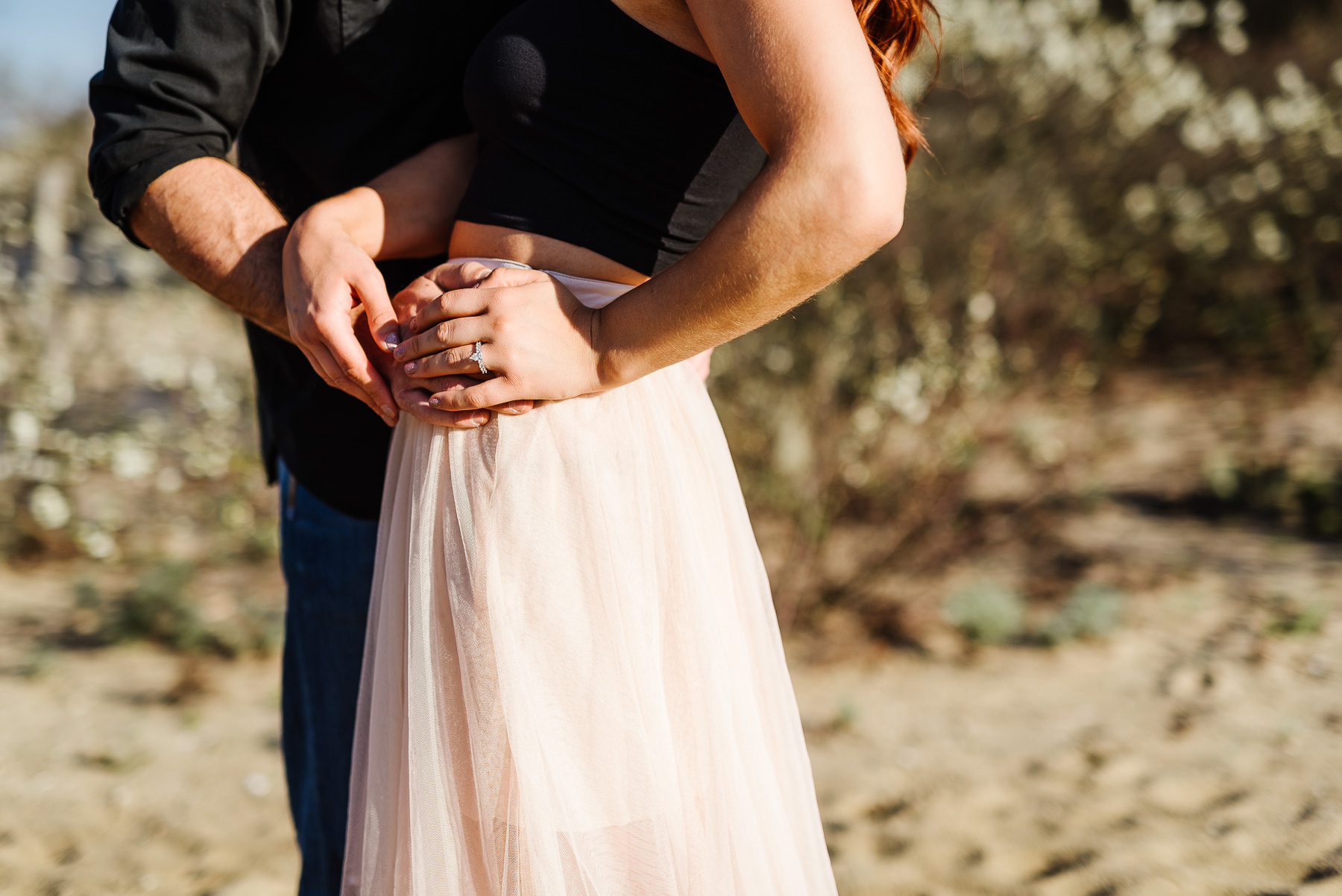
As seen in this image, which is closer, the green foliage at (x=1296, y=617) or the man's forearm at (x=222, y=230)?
the man's forearm at (x=222, y=230)

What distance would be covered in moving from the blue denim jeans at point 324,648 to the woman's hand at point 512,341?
563 millimetres

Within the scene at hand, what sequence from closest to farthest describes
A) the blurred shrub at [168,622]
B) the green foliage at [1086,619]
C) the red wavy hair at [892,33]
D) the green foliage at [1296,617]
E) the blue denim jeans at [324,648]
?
the red wavy hair at [892,33], the blue denim jeans at [324,648], the green foliage at [1296,617], the green foliage at [1086,619], the blurred shrub at [168,622]

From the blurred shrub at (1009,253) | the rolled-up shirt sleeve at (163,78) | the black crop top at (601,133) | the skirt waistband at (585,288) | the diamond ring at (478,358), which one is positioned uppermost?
the blurred shrub at (1009,253)

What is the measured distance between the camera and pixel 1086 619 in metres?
3.96

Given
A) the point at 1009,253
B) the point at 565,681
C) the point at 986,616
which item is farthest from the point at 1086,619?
the point at 565,681

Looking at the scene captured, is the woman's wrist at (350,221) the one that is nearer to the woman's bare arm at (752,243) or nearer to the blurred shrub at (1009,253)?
the woman's bare arm at (752,243)

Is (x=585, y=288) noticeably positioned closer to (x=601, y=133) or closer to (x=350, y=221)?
(x=601, y=133)

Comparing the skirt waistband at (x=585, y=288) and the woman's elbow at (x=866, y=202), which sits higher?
the skirt waistband at (x=585, y=288)

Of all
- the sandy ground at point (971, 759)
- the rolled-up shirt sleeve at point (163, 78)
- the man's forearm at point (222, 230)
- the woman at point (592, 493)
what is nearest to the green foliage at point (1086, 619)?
the sandy ground at point (971, 759)

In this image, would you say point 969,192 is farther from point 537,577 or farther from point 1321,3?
point 1321,3

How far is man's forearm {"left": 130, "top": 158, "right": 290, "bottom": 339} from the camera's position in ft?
3.81

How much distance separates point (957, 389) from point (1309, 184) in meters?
3.53

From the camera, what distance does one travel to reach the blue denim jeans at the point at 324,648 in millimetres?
1486

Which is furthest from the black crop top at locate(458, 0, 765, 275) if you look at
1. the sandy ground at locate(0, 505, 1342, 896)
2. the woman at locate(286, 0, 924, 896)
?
the sandy ground at locate(0, 505, 1342, 896)
